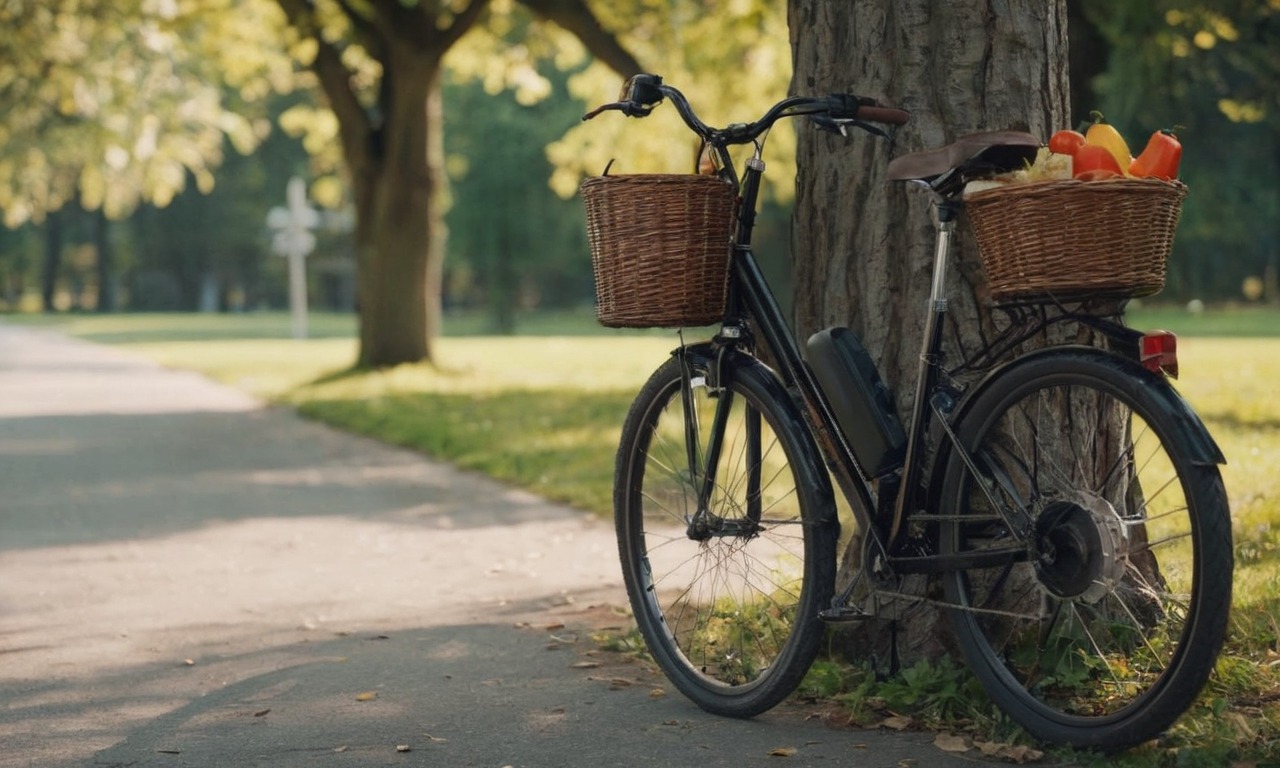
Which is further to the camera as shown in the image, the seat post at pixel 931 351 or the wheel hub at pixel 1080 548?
the seat post at pixel 931 351

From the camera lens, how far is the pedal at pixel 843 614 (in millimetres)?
4055

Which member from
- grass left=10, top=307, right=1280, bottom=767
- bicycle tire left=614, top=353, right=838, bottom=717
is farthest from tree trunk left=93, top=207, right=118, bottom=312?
bicycle tire left=614, top=353, right=838, bottom=717

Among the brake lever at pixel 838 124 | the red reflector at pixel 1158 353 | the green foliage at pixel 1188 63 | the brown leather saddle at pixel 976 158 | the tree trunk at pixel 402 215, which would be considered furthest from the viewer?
the tree trunk at pixel 402 215

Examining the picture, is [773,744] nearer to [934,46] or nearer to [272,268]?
[934,46]

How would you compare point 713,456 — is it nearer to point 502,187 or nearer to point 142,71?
point 142,71

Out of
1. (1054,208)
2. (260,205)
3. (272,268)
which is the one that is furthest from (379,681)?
(272,268)

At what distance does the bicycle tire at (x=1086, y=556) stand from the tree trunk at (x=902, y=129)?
0.38m

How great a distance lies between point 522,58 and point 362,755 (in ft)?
64.7

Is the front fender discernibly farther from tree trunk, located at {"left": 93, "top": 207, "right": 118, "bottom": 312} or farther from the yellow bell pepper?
tree trunk, located at {"left": 93, "top": 207, "right": 118, "bottom": 312}

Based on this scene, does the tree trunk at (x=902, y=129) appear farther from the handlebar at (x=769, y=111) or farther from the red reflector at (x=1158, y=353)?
the red reflector at (x=1158, y=353)

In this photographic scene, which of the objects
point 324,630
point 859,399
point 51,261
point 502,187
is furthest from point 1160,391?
point 51,261

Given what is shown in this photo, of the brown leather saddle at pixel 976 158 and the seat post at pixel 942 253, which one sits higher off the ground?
the brown leather saddle at pixel 976 158

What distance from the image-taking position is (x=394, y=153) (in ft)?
66.0

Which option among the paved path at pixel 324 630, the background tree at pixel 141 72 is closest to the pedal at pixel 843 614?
the paved path at pixel 324 630
